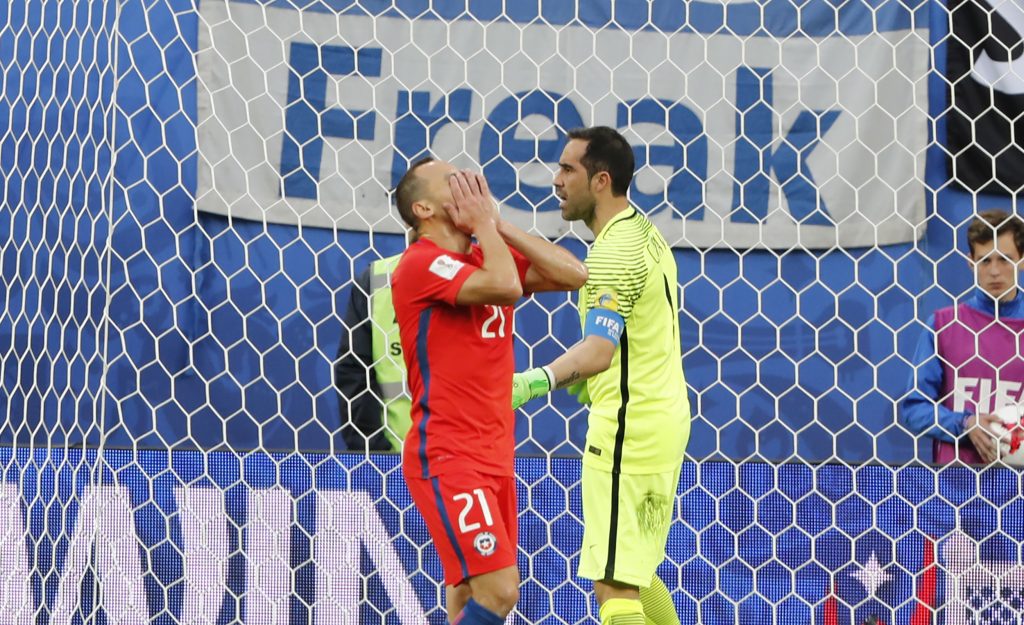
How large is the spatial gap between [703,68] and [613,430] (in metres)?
1.90

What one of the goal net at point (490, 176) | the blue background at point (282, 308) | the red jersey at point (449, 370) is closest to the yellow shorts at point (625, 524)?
the red jersey at point (449, 370)

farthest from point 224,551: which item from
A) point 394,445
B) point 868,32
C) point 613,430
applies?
point 868,32

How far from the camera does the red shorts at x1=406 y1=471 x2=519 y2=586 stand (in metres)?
2.56

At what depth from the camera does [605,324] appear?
9.55ft

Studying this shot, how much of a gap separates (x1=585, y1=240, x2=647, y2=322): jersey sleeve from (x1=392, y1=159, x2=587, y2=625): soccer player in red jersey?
0.61 ft

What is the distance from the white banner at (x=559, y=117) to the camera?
4465 mm

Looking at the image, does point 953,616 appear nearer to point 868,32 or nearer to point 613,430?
point 613,430

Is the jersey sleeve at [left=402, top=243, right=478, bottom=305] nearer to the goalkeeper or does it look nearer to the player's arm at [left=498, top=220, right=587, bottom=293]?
the player's arm at [left=498, top=220, right=587, bottom=293]

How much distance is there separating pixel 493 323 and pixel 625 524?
1.99ft

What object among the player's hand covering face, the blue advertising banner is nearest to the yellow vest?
the blue advertising banner

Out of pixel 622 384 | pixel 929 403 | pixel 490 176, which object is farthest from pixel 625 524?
pixel 490 176

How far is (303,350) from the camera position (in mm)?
4988

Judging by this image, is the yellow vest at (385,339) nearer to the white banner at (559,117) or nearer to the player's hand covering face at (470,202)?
the white banner at (559,117)

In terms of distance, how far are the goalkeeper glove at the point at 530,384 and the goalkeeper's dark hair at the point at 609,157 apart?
551 mm
